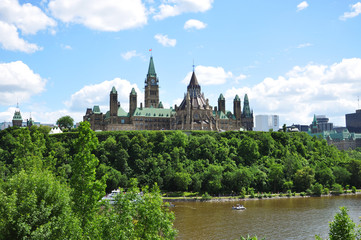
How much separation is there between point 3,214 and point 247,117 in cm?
16797

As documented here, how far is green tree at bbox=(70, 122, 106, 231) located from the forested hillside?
6522 centimetres

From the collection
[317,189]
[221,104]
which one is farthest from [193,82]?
[317,189]

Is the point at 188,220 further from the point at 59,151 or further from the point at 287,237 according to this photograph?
the point at 59,151

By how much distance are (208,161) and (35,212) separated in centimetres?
8608

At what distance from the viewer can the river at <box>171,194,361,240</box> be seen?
59.1 metres

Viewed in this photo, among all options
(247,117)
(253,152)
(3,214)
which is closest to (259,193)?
(253,152)

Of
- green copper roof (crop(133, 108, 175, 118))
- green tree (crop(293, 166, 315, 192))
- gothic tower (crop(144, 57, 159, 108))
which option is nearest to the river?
green tree (crop(293, 166, 315, 192))

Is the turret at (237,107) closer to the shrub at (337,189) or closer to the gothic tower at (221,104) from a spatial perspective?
the gothic tower at (221,104)

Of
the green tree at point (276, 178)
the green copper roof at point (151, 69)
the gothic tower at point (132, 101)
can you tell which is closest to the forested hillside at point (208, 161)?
the green tree at point (276, 178)

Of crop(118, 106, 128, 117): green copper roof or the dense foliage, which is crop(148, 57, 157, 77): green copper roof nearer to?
crop(118, 106, 128, 117): green copper roof

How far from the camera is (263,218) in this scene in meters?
70.4

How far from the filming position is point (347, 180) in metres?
115

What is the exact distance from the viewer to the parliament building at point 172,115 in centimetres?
14762

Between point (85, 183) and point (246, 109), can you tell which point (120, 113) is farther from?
point (85, 183)
